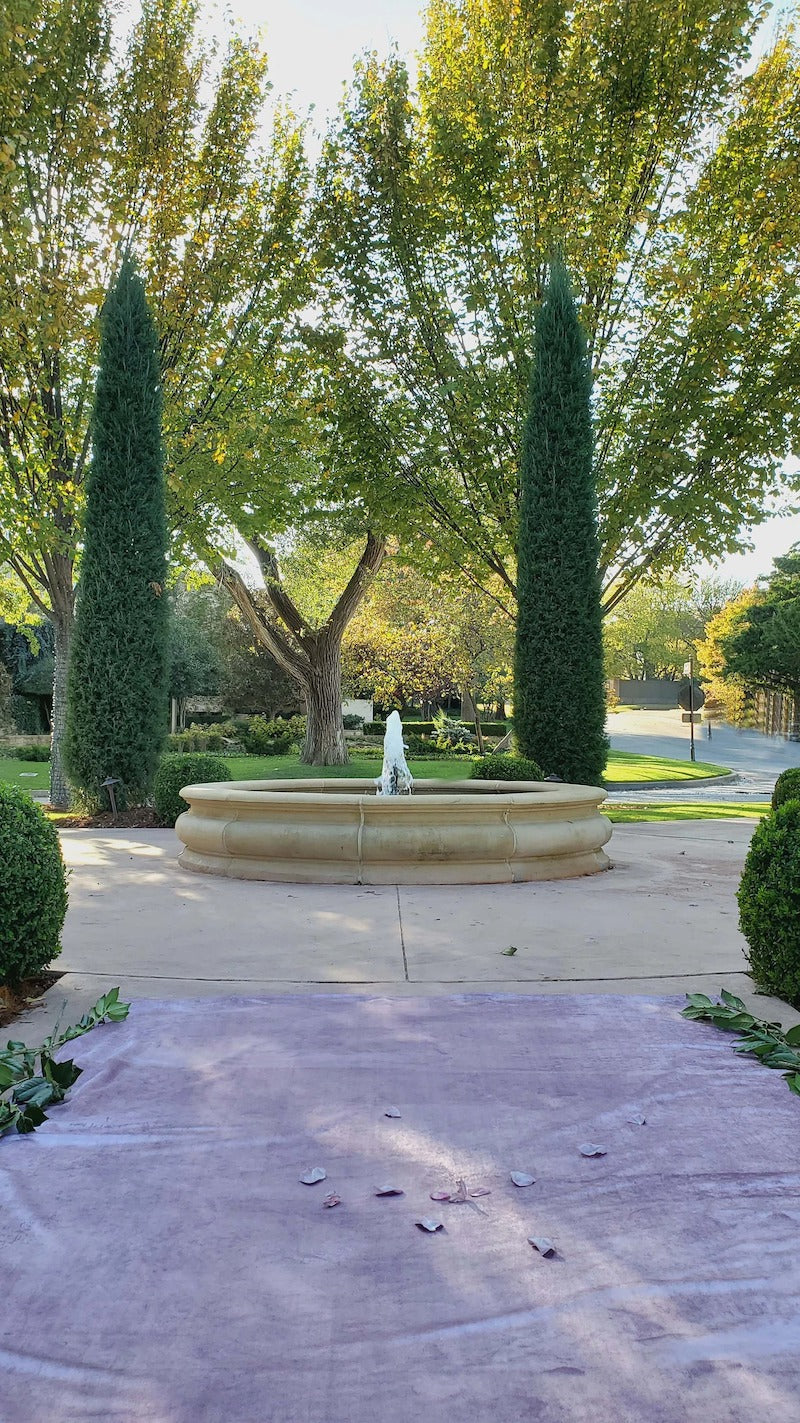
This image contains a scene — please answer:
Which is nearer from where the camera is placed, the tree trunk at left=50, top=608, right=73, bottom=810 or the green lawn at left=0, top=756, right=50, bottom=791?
the tree trunk at left=50, top=608, right=73, bottom=810

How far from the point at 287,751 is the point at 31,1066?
76.3ft

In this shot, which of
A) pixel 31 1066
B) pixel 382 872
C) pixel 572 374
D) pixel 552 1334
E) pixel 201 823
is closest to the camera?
pixel 552 1334

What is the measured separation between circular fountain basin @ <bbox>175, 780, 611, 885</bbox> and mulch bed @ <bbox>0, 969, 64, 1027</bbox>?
8.23 ft

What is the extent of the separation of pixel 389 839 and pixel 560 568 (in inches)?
226

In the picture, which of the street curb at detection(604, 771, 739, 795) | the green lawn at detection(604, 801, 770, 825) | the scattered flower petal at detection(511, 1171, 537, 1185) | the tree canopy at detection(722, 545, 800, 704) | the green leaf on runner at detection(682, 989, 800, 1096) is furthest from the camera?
the tree canopy at detection(722, 545, 800, 704)

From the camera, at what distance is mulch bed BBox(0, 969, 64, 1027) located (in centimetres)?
355

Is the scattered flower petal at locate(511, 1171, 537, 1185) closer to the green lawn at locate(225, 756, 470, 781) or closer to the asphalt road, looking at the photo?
the green lawn at locate(225, 756, 470, 781)

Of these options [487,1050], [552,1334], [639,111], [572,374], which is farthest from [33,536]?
[552,1334]

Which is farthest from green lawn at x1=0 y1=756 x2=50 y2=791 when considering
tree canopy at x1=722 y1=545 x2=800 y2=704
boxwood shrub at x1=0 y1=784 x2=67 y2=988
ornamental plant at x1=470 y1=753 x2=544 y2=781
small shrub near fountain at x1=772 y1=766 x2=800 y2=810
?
tree canopy at x1=722 y1=545 x2=800 y2=704

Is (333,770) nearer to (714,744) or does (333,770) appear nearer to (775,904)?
(775,904)

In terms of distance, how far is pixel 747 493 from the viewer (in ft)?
41.1

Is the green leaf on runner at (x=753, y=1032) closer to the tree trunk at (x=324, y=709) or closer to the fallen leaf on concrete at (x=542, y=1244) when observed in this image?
the fallen leaf on concrete at (x=542, y=1244)

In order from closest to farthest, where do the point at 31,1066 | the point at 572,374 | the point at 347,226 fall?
the point at 31,1066 → the point at 572,374 → the point at 347,226

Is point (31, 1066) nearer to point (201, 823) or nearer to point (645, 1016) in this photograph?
point (645, 1016)
